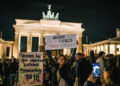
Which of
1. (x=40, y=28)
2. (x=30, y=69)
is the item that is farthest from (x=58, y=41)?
(x=40, y=28)

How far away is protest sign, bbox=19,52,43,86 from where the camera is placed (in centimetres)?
527

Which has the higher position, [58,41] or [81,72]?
[58,41]

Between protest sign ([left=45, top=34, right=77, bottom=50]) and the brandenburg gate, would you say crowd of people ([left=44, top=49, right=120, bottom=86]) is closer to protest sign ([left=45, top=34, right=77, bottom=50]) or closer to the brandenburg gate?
protest sign ([left=45, top=34, right=77, bottom=50])

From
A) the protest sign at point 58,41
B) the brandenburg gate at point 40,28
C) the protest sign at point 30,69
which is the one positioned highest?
the brandenburg gate at point 40,28

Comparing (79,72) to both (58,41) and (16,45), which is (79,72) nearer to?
(58,41)

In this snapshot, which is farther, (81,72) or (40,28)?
(40,28)

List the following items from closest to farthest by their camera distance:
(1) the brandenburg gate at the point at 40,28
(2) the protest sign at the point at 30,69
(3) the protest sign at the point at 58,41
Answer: (2) the protest sign at the point at 30,69, (3) the protest sign at the point at 58,41, (1) the brandenburg gate at the point at 40,28

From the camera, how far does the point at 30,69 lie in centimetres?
540

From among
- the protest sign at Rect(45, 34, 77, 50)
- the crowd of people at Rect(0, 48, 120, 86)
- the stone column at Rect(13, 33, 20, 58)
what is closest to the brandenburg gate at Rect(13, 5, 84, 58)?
the stone column at Rect(13, 33, 20, 58)

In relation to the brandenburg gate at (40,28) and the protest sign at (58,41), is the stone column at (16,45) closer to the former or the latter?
Answer: the brandenburg gate at (40,28)

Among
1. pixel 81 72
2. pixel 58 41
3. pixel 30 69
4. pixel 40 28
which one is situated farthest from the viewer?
pixel 40 28

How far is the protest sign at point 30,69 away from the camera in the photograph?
5266mm

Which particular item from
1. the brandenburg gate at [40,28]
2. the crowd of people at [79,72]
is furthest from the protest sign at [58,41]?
the brandenburg gate at [40,28]

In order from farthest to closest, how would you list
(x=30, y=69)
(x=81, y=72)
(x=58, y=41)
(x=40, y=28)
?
1. (x=40, y=28)
2. (x=81, y=72)
3. (x=58, y=41)
4. (x=30, y=69)
